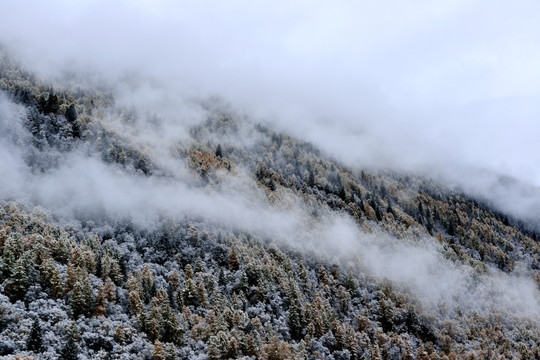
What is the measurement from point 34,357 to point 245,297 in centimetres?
8538

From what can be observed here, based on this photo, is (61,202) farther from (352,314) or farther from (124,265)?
(352,314)

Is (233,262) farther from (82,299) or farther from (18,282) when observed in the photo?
(18,282)

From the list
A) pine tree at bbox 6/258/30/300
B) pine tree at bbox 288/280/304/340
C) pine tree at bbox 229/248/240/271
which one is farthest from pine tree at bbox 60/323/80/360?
pine tree at bbox 229/248/240/271

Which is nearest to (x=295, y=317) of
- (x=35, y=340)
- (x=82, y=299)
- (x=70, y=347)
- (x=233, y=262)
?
(x=233, y=262)

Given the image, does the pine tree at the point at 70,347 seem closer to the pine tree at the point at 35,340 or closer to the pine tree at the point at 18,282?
the pine tree at the point at 35,340

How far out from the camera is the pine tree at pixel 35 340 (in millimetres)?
107312

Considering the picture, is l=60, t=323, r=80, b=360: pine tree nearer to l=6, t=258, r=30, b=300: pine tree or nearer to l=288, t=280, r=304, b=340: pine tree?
l=6, t=258, r=30, b=300: pine tree

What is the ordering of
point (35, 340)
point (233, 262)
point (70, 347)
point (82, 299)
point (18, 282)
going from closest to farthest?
point (35, 340), point (70, 347), point (18, 282), point (82, 299), point (233, 262)

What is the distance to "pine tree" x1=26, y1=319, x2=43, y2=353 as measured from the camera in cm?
10731

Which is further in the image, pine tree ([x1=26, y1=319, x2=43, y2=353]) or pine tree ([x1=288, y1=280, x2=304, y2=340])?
pine tree ([x1=288, y1=280, x2=304, y2=340])

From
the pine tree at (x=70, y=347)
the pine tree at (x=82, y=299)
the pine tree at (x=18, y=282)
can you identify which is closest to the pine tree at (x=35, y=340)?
the pine tree at (x=70, y=347)

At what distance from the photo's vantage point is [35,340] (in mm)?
108312

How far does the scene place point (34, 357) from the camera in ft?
337

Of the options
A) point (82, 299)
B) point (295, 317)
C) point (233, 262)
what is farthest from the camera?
point (233, 262)
